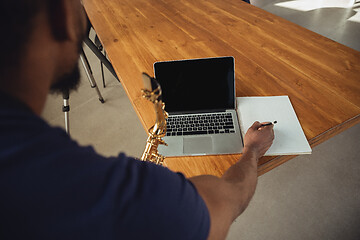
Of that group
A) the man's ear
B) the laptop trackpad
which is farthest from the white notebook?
the man's ear

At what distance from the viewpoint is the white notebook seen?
0.73 meters

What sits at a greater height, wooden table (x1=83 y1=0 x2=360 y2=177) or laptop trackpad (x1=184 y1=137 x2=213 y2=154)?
wooden table (x1=83 y1=0 x2=360 y2=177)

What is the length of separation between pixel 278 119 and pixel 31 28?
2.53 ft

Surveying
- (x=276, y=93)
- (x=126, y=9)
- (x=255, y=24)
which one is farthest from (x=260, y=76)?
(x=126, y=9)

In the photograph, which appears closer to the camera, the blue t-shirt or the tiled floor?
the blue t-shirt

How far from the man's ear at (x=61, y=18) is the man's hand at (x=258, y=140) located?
570 mm

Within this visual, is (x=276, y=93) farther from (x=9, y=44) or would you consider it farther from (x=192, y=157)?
(x=9, y=44)

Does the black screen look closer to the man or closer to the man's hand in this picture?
the man's hand

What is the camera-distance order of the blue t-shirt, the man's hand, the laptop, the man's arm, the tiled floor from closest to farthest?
1. the blue t-shirt
2. the man's arm
3. the man's hand
4. the laptop
5. the tiled floor

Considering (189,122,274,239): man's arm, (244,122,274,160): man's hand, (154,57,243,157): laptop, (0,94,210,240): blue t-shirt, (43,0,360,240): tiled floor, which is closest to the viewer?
(0,94,210,240): blue t-shirt

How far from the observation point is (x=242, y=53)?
116 centimetres

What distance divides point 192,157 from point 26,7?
22.9 inches

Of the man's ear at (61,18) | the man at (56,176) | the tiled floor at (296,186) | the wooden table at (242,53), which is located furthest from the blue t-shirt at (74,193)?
the tiled floor at (296,186)

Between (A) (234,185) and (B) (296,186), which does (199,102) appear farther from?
(B) (296,186)
